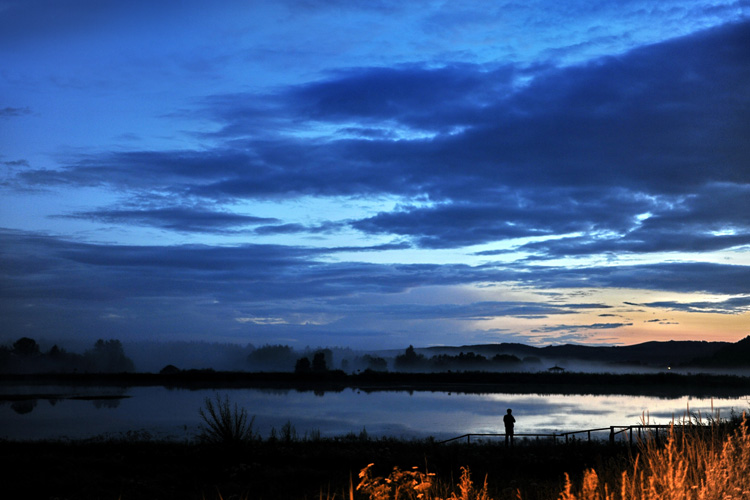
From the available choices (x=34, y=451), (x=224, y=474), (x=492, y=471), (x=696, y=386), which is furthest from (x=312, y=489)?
(x=696, y=386)

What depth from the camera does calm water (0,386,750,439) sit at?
39803 mm

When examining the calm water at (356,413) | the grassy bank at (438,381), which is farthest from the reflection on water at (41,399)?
the grassy bank at (438,381)

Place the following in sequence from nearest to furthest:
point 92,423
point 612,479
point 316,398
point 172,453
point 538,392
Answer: point 612,479
point 172,453
point 92,423
point 316,398
point 538,392

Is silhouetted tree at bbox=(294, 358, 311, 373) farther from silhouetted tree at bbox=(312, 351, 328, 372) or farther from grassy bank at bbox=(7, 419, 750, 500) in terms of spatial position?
grassy bank at bbox=(7, 419, 750, 500)

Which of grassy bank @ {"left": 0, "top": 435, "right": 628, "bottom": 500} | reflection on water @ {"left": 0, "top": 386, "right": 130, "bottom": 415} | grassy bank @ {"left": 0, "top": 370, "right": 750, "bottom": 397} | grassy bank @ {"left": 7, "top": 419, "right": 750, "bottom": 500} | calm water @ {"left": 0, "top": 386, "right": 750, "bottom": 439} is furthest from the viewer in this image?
grassy bank @ {"left": 0, "top": 370, "right": 750, "bottom": 397}

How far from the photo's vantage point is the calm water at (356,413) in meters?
39.8

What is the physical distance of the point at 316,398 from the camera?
6700cm

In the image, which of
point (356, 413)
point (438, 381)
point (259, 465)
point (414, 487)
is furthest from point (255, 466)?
point (438, 381)

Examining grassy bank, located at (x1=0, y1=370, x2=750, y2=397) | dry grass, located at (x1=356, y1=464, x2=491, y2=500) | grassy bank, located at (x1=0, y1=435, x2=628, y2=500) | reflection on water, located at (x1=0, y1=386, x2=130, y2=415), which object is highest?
dry grass, located at (x1=356, y1=464, x2=491, y2=500)

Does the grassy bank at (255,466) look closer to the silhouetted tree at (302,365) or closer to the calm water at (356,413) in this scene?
the calm water at (356,413)

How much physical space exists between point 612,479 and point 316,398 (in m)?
59.2

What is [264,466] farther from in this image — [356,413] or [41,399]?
[41,399]

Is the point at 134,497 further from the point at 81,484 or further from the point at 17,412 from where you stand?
the point at 17,412

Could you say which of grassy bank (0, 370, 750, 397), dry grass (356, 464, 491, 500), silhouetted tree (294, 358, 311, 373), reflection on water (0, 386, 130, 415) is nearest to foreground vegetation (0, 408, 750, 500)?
dry grass (356, 464, 491, 500)
